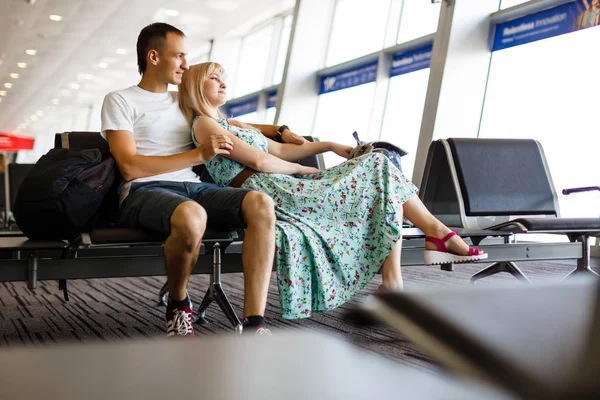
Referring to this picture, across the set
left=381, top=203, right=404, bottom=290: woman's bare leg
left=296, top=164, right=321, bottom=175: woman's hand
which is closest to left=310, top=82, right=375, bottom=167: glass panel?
left=296, top=164, right=321, bottom=175: woman's hand

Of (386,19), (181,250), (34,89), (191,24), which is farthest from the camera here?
(34,89)

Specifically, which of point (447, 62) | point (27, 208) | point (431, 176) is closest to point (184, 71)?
point (27, 208)

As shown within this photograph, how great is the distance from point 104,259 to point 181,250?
1.07 ft

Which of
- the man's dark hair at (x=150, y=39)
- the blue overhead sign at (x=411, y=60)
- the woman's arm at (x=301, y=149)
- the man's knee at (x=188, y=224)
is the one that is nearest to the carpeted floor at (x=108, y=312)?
the man's knee at (x=188, y=224)

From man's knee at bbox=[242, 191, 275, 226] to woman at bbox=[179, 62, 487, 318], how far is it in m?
0.16

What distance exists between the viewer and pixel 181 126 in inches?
107

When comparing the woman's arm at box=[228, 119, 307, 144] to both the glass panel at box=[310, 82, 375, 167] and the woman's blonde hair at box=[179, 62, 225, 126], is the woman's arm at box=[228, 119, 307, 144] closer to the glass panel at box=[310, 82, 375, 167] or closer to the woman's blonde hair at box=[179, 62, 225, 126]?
the woman's blonde hair at box=[179, 62, 225, 126]

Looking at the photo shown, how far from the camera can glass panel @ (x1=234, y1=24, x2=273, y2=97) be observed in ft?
41.0

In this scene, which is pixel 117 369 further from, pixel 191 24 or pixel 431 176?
pixel 191 24

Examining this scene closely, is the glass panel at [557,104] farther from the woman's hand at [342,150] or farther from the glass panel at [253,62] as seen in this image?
the glass panel at [253,62]

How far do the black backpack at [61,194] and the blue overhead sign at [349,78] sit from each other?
702 centimetres

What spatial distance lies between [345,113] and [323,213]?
7.57 meters

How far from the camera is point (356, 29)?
977 cm

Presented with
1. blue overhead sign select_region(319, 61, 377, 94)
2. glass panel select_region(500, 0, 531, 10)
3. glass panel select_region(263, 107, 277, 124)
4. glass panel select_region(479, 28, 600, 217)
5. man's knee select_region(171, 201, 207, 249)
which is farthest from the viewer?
glass panel select_region(263, 107, 277, 124)
